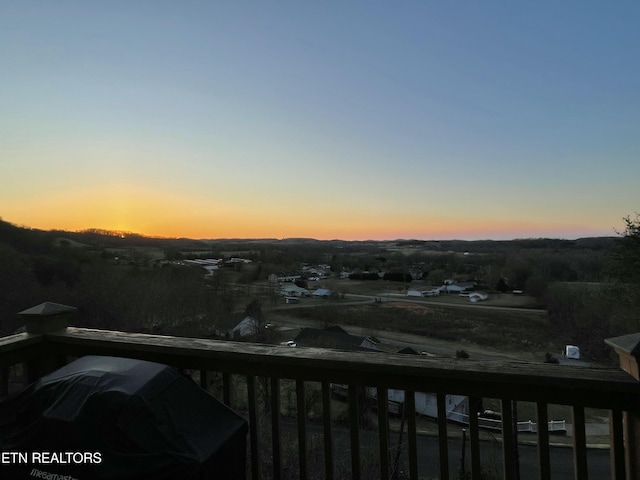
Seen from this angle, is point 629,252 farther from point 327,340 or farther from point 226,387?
point 226,387

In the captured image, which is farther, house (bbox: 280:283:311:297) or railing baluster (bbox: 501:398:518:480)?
house (bbox: 280:283:311:297)

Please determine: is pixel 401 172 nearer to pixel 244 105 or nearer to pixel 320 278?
pixel 244 105

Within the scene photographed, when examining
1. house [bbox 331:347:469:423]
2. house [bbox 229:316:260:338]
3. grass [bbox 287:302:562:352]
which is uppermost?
house [bbox 331:347:469:423]

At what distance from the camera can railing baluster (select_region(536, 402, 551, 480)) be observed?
1172 mm

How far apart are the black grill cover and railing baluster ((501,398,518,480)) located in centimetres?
86

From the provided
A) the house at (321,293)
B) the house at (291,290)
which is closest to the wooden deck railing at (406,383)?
the house at (291,290)

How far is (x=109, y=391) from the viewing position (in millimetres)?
1107

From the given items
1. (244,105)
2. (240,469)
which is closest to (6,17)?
(244,105)

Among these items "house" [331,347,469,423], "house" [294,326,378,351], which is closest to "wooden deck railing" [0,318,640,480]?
"house" [331,347,469,423]

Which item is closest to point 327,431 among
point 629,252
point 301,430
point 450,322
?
point 301,430

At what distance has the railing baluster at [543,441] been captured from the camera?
1172 mm

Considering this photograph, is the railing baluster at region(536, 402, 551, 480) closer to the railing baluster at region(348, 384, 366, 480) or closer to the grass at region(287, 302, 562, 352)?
the railing baluster at region(348, 384, 366, 480)

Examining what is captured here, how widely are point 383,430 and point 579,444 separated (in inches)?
24.4

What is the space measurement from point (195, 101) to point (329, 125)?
429cm
